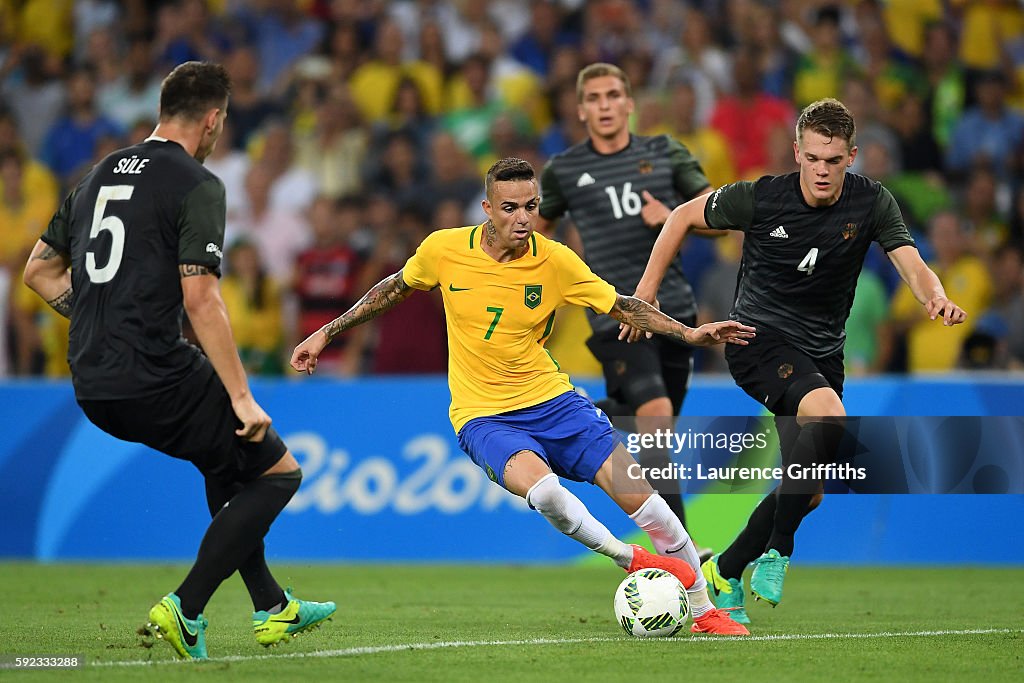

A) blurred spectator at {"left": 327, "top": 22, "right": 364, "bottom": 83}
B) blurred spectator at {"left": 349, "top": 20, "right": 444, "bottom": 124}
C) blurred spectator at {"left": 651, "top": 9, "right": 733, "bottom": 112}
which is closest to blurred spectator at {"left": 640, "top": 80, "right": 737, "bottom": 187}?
blurred spectator at {"left": 651, "top": 9, "right": 733, "bottom": 112}

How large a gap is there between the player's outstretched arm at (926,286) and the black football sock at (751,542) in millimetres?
1382

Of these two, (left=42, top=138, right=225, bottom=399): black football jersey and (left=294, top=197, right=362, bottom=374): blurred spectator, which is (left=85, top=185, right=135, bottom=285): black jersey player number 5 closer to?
(left=42, top=138, right=225, bottom=399): black football jersey

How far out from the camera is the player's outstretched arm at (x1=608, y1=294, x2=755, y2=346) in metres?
7.11

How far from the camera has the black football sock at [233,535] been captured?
6.32 metres

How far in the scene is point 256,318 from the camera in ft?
47.0

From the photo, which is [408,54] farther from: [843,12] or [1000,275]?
[1000,275]

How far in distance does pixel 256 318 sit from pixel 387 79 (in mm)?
3725

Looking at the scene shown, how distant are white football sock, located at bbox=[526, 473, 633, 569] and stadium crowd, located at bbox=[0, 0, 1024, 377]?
614 centimetres

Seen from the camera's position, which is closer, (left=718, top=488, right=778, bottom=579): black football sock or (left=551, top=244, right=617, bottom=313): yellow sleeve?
(left=551, top=244, right=617, bottom=313): yellow sleeve

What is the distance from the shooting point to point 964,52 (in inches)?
623

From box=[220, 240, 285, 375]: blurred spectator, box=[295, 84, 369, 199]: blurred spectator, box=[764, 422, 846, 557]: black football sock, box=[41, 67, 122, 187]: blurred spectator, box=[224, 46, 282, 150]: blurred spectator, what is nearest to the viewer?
box=[764, 422, 846, 557]: black football sock

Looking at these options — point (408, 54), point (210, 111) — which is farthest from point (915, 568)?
point (408, 54)

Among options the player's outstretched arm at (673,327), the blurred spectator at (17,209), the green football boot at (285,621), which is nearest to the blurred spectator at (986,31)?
the player's outstretched arm at (673,327)

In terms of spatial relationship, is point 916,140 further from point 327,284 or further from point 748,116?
point 327,284
